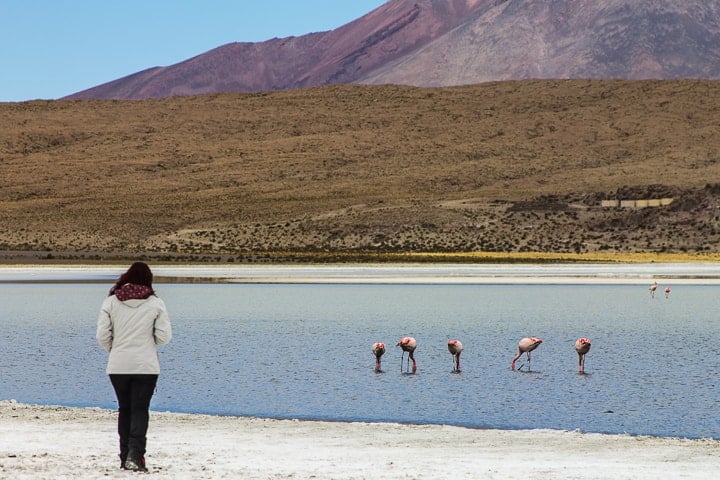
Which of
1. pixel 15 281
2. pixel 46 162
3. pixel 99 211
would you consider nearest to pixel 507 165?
pixel 99 211

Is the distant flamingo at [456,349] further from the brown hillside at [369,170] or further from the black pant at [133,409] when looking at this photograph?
the brown hillside at [369,170]

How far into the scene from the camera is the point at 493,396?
14.1 m

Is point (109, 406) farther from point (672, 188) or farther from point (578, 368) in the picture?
point (672, 188)

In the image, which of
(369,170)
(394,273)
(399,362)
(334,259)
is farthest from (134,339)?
(369,170)

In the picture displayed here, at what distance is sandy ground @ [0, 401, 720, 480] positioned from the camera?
30.5 ft

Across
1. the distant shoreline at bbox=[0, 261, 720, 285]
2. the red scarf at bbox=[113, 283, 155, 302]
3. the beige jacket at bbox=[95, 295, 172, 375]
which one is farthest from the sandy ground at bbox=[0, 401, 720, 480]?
the distant shoreline at bbox=[0, 261, 720, 285]

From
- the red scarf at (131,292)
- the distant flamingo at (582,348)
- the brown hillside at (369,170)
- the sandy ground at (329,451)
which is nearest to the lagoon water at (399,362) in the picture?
the distant flamingo at (582,348)

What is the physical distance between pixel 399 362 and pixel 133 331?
8.82 meters

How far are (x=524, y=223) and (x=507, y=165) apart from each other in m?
22.6

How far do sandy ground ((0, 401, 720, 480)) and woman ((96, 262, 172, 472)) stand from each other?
0.38 m

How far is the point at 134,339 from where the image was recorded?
9.20 m

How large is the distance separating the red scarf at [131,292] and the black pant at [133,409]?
59 centimetres

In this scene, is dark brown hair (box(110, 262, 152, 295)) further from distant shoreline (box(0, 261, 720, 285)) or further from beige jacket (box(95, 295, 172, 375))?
distant shoreline (box(0, 261, 720, 285))

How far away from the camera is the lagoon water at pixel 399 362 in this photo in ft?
43.1
